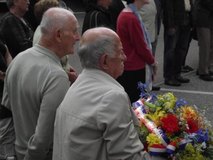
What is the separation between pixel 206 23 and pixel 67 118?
602 cm

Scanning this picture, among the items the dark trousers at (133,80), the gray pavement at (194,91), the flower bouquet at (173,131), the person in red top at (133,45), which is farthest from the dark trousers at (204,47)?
the flower bouquet at (173,131)

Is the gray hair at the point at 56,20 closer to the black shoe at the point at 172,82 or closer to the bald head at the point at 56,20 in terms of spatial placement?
the bald head at the point at 56,20

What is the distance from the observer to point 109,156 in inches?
95.2

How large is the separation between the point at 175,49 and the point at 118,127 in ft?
19.3

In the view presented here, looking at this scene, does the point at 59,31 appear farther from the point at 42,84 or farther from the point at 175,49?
the point at 175,49

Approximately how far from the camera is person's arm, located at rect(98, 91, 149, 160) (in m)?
2.35

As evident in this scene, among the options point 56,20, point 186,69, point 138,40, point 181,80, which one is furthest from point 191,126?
point 186,69

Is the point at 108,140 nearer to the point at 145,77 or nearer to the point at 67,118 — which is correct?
the point at 67,118

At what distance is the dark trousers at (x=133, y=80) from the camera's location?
216 inches

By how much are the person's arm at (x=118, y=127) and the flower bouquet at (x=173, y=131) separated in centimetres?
44

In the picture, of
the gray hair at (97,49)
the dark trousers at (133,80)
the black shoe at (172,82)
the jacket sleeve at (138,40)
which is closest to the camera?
the gray hair at (97,49)

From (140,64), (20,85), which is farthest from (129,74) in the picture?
(20,85)

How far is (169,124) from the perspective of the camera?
9.41ft

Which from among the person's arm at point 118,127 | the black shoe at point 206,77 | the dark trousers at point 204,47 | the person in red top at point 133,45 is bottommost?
the black shoe at point 206,77
